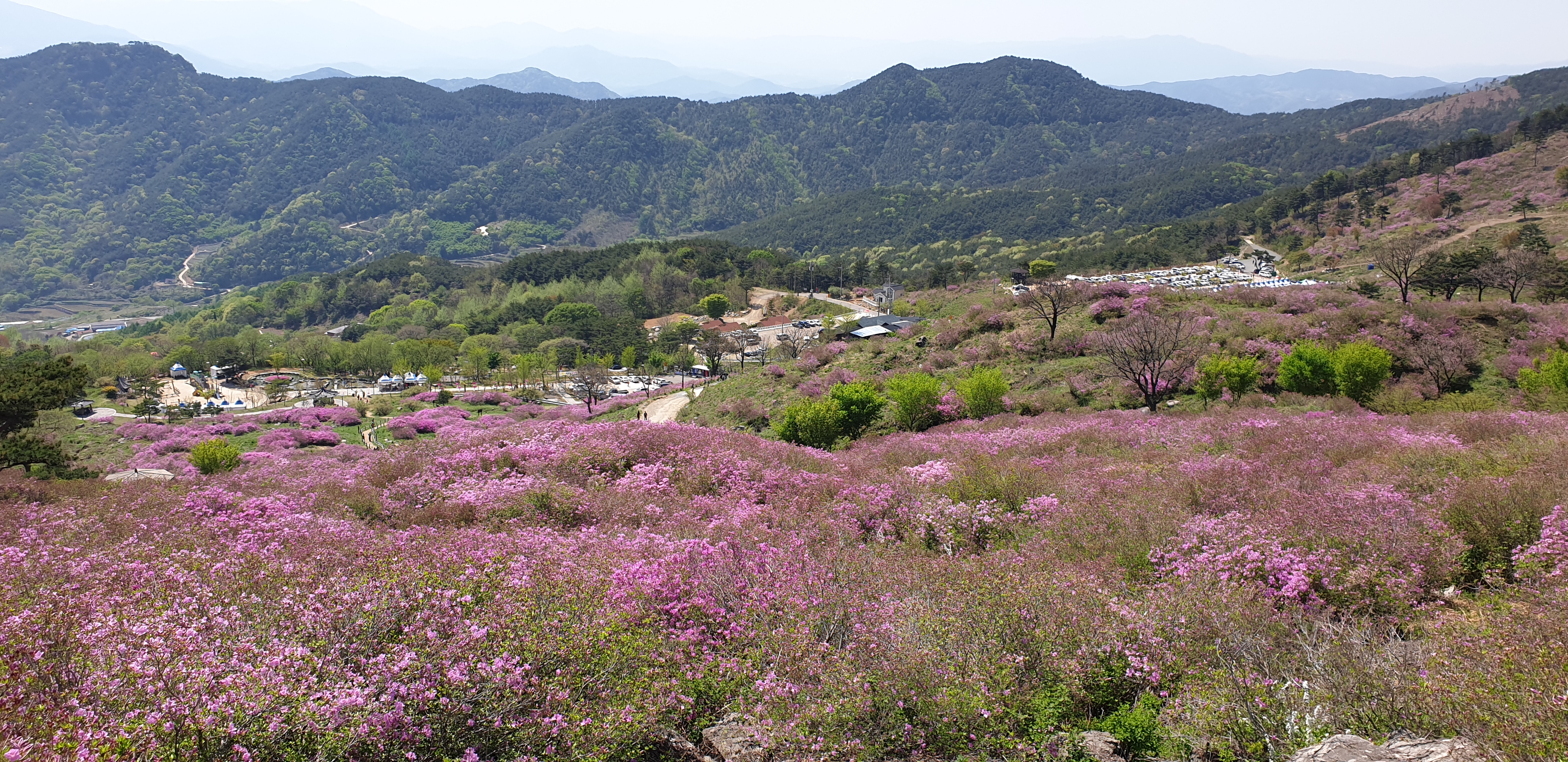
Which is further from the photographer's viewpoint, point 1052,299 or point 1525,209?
point 1525,209

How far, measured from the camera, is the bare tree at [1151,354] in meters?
19.4

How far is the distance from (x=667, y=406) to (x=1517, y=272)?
3686cm

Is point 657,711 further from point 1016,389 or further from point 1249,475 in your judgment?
point 1016,389

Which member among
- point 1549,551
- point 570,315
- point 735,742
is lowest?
point 570,315

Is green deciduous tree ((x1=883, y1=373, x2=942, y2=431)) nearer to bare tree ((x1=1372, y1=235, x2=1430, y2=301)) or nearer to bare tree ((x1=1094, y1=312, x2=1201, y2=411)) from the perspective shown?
bare tree ((x1=1094, y1=312, x2=1201, y2=411))

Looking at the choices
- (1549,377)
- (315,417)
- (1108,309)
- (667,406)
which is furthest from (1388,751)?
(315,417)

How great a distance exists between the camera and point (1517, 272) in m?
28.8

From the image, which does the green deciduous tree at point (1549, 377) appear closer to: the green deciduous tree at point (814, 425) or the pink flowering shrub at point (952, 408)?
the pink flowering shrub at point (952, 408)

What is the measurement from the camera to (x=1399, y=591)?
642cm

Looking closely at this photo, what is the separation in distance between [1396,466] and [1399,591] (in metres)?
3.90

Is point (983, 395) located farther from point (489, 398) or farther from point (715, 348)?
point (715, 348)

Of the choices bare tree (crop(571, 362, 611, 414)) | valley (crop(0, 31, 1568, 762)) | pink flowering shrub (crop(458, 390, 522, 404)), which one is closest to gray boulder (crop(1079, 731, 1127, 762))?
valley (crop(0, 31, 1568, 762))

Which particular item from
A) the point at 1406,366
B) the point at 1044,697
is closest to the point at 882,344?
the point at 1406,366

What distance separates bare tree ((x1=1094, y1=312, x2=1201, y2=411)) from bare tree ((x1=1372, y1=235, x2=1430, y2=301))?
14.6 m
